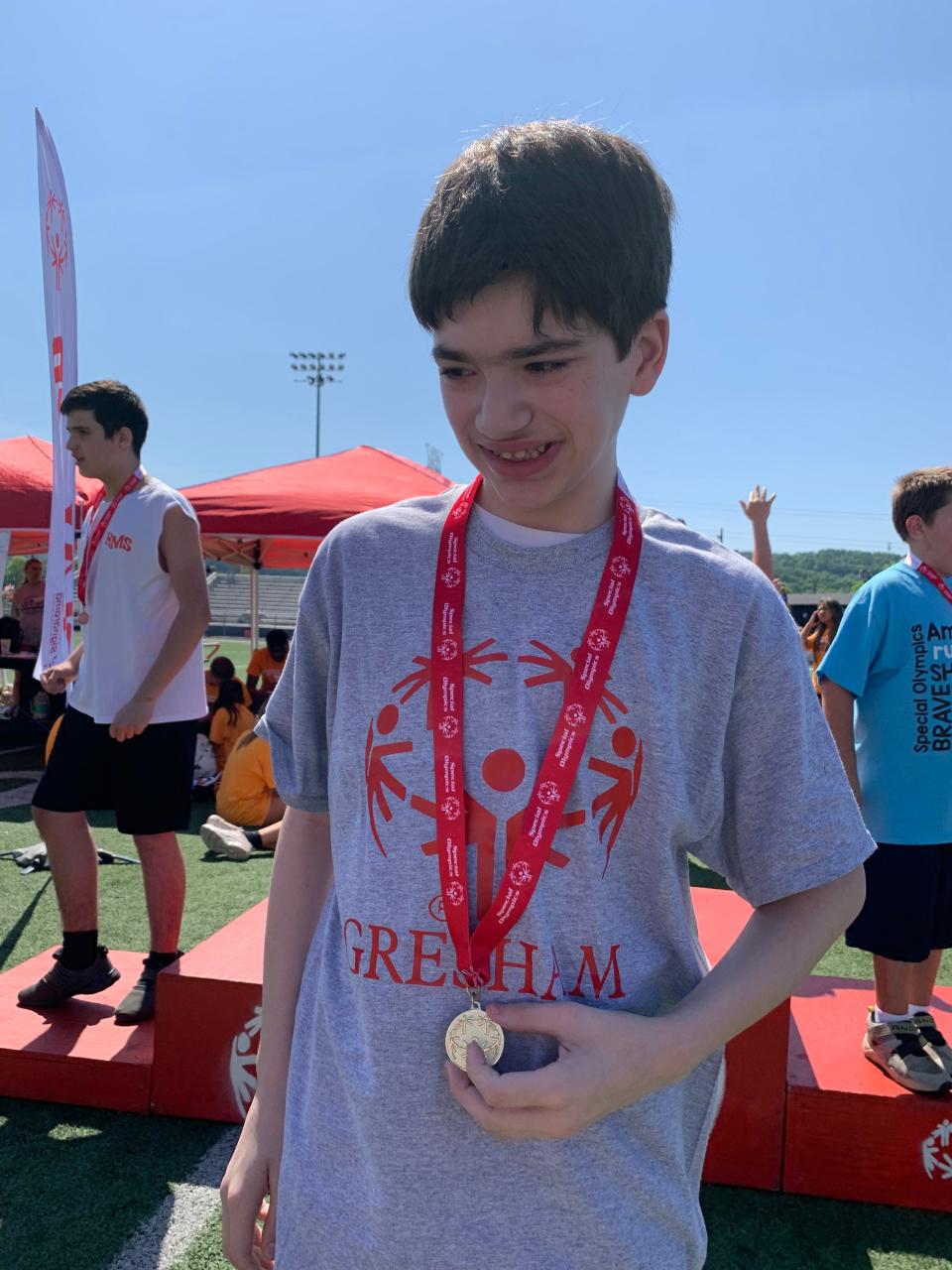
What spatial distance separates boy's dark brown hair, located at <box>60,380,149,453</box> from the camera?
10.9 ft

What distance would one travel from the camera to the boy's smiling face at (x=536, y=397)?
0.88 metres

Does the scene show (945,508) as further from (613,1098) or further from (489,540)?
(613,1098)

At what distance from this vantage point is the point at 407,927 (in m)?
0.89

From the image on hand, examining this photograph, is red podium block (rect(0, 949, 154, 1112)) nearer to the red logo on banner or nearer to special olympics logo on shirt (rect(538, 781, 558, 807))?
special olympics logo on shirt (rect(538, 781, 558, 807))

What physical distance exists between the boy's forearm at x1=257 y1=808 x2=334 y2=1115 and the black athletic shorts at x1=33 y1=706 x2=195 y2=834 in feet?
7.29

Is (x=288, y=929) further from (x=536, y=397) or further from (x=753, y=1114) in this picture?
(x=753, y=1114)

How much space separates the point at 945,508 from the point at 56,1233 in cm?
334

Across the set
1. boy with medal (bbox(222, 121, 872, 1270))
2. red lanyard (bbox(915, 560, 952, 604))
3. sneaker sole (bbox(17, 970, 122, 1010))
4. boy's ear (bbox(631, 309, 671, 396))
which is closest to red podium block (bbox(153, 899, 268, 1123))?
sneaker sole (bbox(17, 970, 122, 1010))

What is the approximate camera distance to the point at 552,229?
34.4 inches

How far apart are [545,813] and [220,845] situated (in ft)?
17.8

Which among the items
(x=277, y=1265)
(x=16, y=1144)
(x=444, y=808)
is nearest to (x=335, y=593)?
(x=444, y=808)

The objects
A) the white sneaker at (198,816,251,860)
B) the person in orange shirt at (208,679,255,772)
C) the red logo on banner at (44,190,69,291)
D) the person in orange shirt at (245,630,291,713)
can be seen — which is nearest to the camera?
the red logo on banner at (44,190,69,291)

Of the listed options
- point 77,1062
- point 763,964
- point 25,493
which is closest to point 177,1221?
point 77,1062

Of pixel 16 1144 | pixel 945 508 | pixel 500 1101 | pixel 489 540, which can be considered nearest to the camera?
pixel 500 1101
